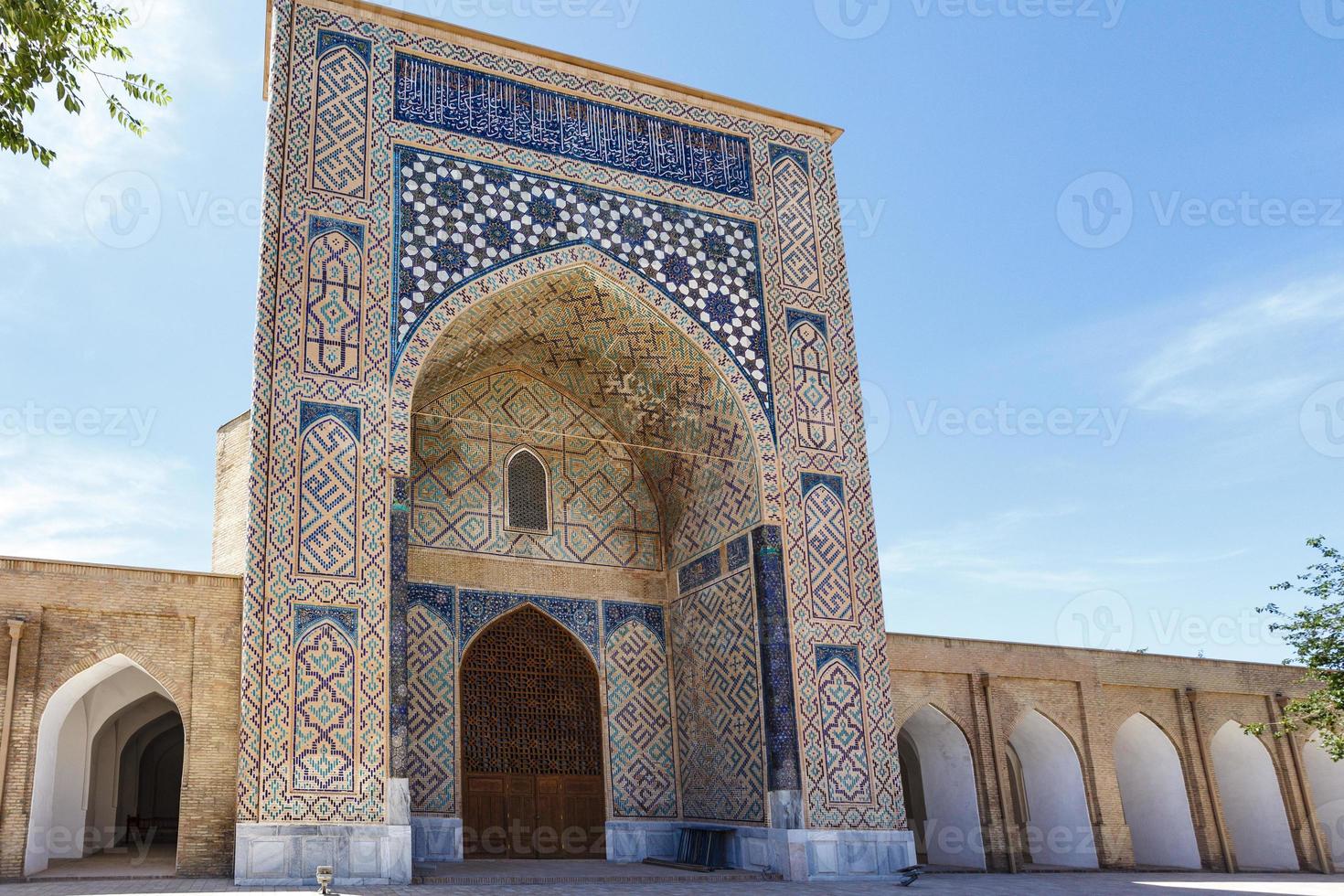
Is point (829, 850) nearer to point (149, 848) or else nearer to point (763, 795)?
point (763, 795)

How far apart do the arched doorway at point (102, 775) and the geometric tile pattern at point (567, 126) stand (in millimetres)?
4444

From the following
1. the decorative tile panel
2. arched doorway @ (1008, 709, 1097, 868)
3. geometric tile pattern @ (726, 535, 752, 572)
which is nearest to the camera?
geometric tile pattern @ (726, 535, 752, 572)

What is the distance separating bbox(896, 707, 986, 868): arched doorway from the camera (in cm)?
1010

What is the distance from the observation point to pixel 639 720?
9305 millimetres

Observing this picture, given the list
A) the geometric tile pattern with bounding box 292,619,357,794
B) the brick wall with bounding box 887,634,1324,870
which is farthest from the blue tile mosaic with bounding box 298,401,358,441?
the brick wall with bounding box 887,634,1324,870

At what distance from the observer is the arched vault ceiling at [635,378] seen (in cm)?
877

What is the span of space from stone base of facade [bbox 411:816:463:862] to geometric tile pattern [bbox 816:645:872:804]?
8.67ft

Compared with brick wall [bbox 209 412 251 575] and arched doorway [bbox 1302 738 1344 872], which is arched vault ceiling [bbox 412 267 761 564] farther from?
arched doorway [bbox 1302 738 1344 872]

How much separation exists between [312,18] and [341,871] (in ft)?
19.0

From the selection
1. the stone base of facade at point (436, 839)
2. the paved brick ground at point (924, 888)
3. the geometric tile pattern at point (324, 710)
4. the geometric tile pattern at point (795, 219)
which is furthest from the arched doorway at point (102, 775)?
the geometric tile pattern at point (795, 219)

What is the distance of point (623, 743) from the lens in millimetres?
9172

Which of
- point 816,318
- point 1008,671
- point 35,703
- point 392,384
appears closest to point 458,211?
point 392,384

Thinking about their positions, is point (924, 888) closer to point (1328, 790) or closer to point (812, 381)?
point (812, 381)

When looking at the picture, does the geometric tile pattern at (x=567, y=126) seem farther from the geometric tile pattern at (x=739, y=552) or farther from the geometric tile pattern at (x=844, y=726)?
the geometric tile pattern at (x=844, y=726)
